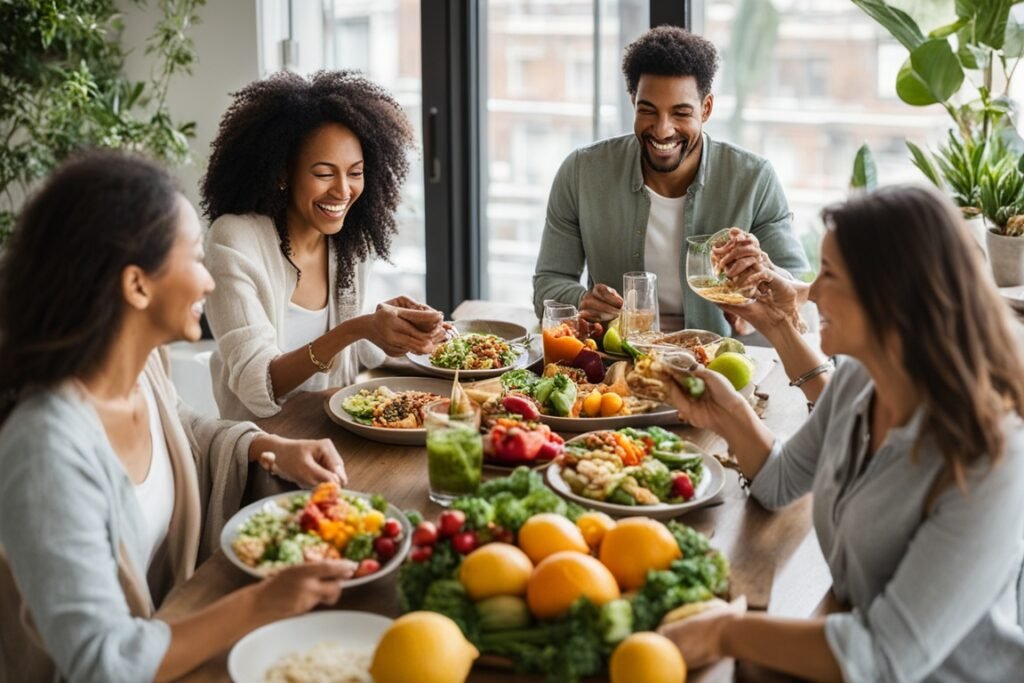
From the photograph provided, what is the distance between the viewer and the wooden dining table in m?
1.62

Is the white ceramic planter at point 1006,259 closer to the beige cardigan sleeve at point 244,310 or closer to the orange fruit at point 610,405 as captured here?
the orange fruit at point 610,405

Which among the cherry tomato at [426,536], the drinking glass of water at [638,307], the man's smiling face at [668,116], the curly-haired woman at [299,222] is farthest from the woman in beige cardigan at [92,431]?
the man's smiling face at [668,116]

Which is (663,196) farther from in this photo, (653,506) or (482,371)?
(653,506)

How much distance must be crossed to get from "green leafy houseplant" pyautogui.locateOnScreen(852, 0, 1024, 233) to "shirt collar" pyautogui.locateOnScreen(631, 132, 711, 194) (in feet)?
2.29

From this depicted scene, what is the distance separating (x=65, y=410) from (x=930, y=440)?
3.74 feet

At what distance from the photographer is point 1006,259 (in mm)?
3297

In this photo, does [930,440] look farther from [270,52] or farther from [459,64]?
[270,52]

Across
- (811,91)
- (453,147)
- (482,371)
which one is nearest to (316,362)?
(482,371)

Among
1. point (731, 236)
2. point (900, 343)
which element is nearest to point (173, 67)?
point (731, 236)

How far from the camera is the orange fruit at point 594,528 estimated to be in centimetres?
164

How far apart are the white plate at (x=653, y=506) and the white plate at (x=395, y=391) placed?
0.35m

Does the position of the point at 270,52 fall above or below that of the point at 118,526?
above

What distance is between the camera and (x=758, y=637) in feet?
4.74

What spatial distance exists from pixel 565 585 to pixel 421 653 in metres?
0.20
